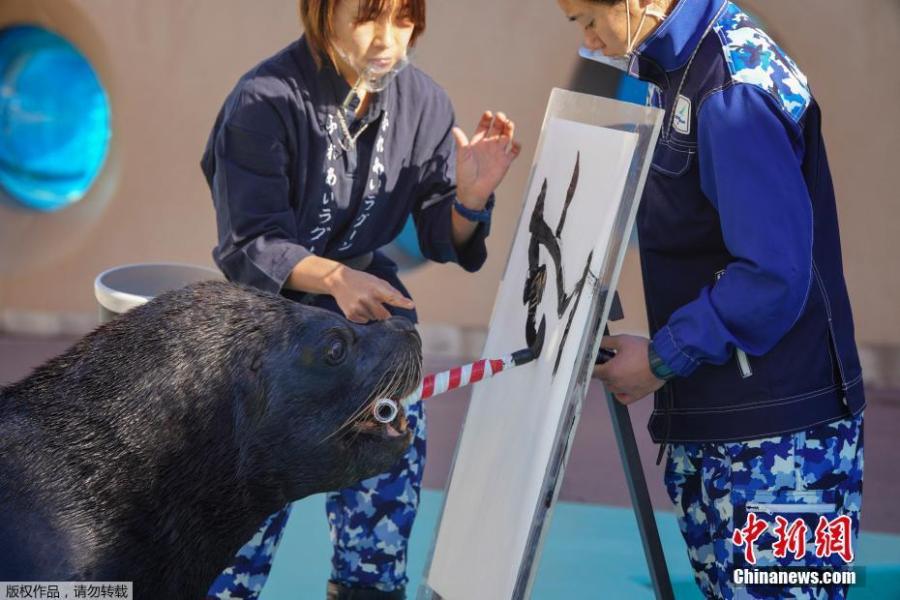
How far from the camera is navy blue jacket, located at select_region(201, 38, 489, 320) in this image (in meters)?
2.50

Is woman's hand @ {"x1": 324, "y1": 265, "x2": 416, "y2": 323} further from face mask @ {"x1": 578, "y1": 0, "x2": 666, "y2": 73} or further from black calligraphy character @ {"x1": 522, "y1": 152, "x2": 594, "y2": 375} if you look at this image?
face mask @ {"x1": 578, "y1": 0, "x2": 666, "y2": 73}

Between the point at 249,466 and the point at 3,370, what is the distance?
4055 mm

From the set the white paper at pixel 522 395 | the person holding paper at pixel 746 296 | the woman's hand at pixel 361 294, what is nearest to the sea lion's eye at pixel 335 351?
the woman's hand at pixel 361 294

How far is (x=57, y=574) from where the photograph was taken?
1814 millimetres

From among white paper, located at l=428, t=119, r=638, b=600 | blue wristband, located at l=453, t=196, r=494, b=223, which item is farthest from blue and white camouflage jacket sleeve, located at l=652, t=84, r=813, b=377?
blue wristband, located at l=453, t=196, r=494, b=223

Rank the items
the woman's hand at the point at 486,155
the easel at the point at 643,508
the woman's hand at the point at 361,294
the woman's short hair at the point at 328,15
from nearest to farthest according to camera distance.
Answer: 1. the easel at the point at 643,508
2. the woman's hand at the point at 361,294
3. the woman's short hair at the point at 328,15
4. the woman's hand at the point at 486,155

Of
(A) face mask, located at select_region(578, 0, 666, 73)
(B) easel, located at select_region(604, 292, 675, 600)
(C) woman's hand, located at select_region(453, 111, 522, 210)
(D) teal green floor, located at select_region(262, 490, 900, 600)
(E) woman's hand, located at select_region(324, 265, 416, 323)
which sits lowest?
(D) teal green floor, located at select_region(262, 490, 900, 600)

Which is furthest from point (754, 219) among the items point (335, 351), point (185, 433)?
point (185, 433)

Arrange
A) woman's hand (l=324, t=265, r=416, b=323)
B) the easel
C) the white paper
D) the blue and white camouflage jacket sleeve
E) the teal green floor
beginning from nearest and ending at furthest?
the blue and white camouflage jacket sleeve < the white paper < the easel < woman's hand (l=324, t=265, r=416, b=323) < the teal green floor

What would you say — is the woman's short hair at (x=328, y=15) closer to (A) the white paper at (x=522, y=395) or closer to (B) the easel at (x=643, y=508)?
(A) the white paper at (x=522, y=395)

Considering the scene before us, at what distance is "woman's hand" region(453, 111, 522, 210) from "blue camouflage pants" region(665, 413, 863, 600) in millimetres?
916

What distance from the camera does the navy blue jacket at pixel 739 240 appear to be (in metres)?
1.85

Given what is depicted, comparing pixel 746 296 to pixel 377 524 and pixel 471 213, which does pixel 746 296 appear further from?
pixel 377 524

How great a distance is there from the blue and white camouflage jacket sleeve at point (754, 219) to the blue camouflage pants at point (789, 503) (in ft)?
0.75
